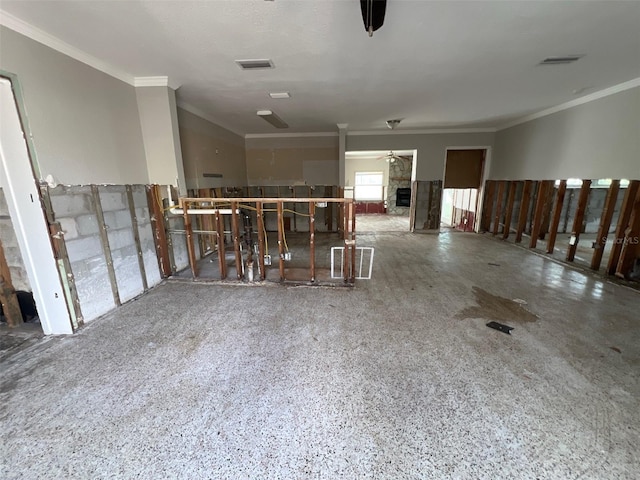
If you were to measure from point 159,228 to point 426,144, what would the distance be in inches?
261

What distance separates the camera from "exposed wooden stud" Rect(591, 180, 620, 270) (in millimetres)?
3832

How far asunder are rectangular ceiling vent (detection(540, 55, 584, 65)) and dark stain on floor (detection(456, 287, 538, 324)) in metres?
2.81

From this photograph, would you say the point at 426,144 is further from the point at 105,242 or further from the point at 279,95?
the point at 105,242

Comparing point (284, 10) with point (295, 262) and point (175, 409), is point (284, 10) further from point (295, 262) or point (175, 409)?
point (295, 262)

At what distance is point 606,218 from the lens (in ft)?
12.8

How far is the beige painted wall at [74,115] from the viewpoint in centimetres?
220

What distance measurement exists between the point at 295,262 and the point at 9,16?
3914mm

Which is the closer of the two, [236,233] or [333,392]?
[333,392]

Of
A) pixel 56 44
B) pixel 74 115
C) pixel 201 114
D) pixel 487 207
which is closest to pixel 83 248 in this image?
pixel 74 115

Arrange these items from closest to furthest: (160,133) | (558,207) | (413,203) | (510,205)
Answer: (160,133), (558,207), (510,205), (413,203)

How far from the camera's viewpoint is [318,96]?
4.16 m

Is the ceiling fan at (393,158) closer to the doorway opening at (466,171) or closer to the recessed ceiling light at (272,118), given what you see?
the doorway opening at (466,171)

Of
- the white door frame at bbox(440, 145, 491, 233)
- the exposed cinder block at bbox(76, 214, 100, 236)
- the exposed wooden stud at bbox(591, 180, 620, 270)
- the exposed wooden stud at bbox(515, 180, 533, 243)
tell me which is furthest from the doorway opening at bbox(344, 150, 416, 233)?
the exposed cinder block at bbox(76, 214, 100, 236)

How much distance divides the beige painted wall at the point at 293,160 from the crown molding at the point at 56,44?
4.45 m
